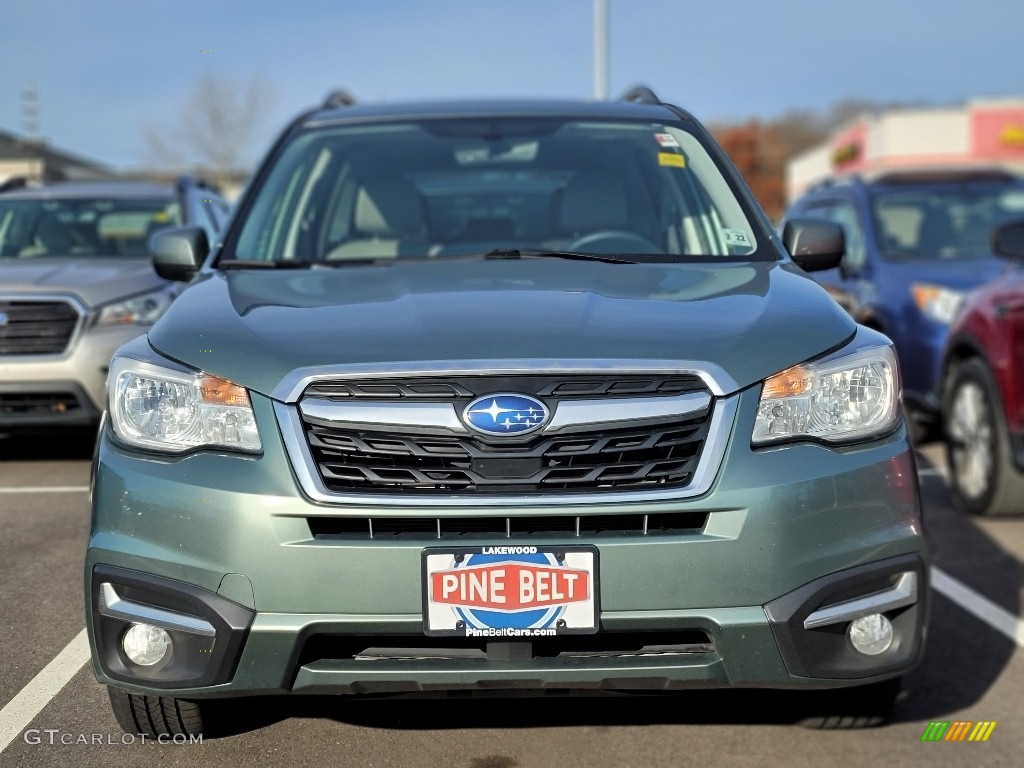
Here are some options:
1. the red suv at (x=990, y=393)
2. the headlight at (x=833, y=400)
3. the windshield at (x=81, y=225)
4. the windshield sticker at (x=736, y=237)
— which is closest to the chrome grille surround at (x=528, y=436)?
the headlight at (x=833, y=400)

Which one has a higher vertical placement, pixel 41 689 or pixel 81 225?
pixel 41 689

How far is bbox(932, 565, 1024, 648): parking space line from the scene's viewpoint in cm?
448

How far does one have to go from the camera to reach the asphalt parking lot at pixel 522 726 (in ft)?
11.0

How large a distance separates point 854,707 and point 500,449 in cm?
127

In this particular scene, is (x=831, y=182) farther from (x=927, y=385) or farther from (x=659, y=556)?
(x=659, y=556)

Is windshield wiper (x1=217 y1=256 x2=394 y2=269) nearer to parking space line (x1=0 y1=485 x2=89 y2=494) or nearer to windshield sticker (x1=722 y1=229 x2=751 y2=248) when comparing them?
windshield sticker (x1=722 y1=229 x2=751 y2=248)

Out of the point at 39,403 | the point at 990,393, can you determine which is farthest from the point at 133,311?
the point at 990,393

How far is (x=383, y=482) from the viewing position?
9.45 feet

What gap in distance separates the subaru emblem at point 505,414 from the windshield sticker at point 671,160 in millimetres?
2031

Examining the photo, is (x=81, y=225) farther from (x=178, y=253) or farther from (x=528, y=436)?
(x=528, y=436)

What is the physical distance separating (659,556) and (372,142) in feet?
8.34

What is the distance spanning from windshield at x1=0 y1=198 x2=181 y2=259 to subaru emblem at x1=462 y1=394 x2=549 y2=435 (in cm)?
625

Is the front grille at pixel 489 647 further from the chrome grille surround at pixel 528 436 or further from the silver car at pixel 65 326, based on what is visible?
the silver car at pixel 65 326

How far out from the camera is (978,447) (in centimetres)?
633
